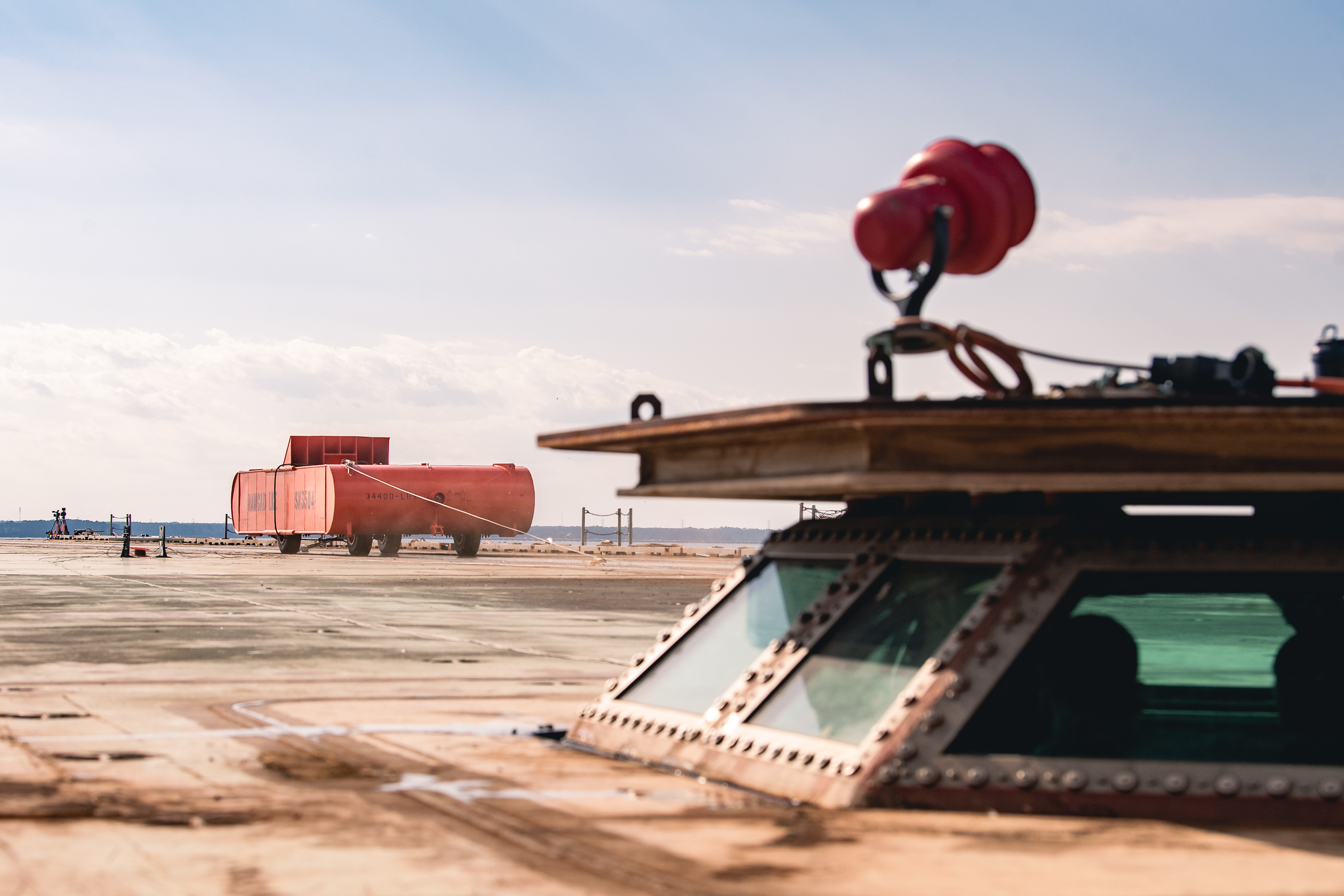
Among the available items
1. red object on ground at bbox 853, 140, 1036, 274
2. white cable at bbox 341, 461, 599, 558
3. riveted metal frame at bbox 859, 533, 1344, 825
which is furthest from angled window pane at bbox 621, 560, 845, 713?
white cable at bbox 341, 461, 599, 558

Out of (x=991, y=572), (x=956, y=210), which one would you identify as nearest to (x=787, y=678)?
(x=991, y=572)

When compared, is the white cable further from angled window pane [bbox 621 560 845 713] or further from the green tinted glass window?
angled window pane [bbox 621 560 845 713]

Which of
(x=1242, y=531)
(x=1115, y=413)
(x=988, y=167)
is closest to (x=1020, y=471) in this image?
(x=1115, y=413)

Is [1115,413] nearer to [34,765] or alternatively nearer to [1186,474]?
[1186,474]

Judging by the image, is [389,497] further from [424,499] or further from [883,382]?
[883,382]

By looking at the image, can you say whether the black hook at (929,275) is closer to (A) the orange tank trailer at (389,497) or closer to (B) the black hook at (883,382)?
(B) the black hook at (883,382)

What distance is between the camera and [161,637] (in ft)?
46.2

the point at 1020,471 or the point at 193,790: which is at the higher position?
the point at 1020,471

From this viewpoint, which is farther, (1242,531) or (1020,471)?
(1242,531)

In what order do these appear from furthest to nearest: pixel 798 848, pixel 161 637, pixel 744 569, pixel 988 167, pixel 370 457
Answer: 1. pixel 370 457
2. pixel 161 637
3. pixel 744 569
4. pixel 988 167
5. pixel 798 848

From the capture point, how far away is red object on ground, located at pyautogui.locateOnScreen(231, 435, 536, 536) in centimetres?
4516

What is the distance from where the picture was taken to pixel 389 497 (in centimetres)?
4544

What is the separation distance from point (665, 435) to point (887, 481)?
1.37m

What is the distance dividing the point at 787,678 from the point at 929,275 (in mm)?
1873
